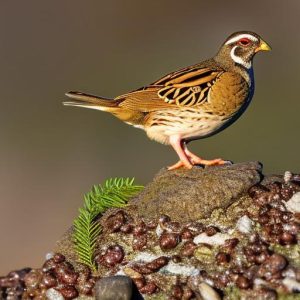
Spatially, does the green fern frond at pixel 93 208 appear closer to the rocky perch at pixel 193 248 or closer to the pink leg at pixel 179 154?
the rocky perch at pixel 193 248

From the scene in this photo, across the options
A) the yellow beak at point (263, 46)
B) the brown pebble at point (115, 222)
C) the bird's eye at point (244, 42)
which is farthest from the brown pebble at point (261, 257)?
the bird's eye at point (244, 42)

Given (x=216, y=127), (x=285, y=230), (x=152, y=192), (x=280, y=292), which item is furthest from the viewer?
(x=216, y=127)

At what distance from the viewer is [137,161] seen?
17672 millimetres

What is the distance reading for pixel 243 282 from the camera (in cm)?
655

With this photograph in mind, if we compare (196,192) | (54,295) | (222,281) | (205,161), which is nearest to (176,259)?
(222,281)

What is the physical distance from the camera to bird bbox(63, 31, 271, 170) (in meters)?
8.54

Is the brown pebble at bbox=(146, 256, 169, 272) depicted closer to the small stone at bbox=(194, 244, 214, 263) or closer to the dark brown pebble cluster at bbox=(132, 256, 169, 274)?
the dark brown pebble cluster at bbox=(132, 256, 169, 274)

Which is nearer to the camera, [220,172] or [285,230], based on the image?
[285,230]

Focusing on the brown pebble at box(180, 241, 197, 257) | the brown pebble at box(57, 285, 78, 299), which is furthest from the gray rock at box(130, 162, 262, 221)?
the brown pebble at box(57, 285, 78, 299)

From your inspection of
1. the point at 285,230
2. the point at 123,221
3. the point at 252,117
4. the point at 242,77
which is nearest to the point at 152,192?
the point at 123,221

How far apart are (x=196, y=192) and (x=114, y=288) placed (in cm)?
108

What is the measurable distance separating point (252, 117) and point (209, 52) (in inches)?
193

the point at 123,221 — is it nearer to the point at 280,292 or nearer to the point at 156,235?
the point at 156,235

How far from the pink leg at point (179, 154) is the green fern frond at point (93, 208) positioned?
42 centimetres
